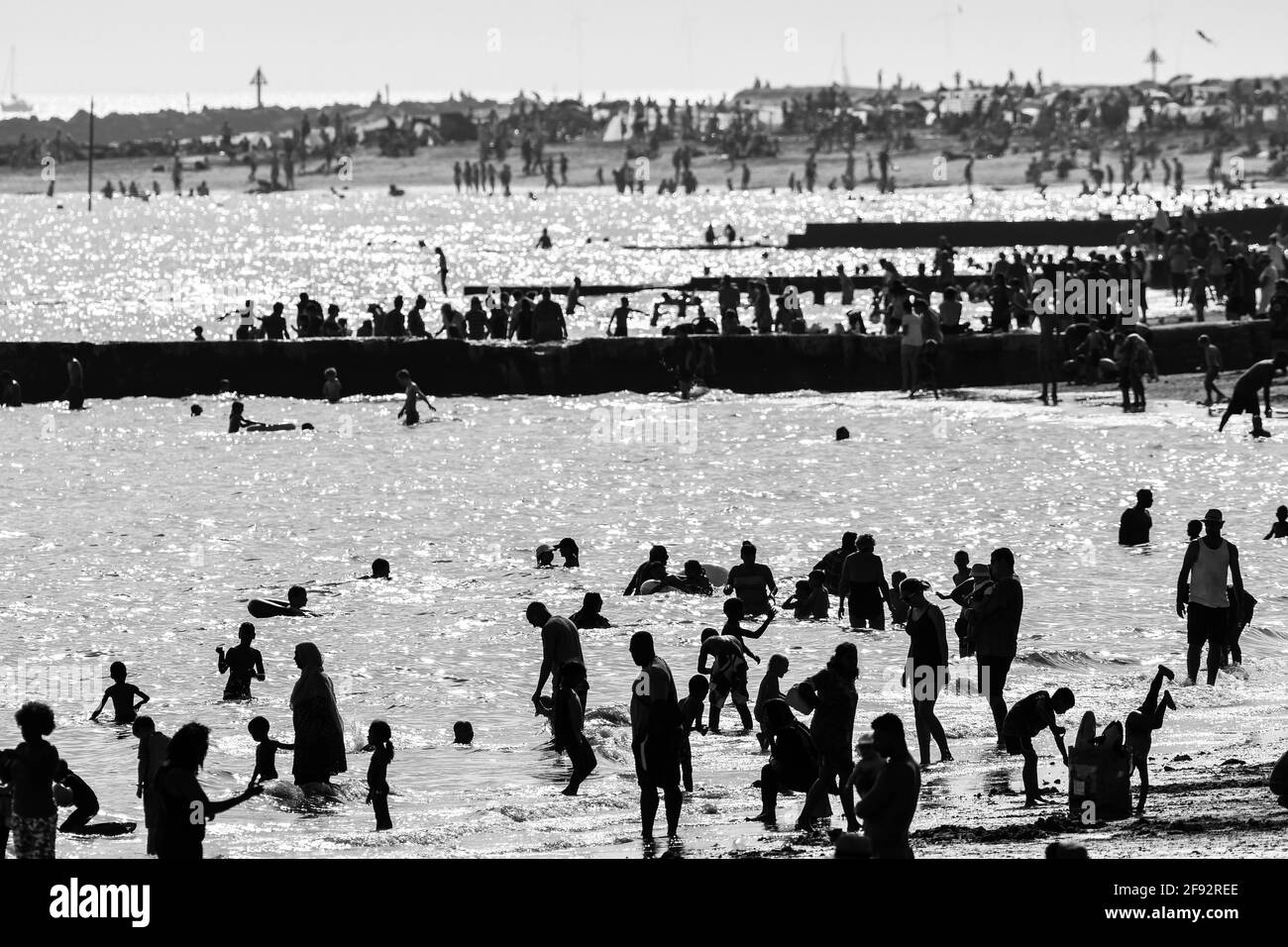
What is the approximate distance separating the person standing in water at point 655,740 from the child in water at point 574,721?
1332mm

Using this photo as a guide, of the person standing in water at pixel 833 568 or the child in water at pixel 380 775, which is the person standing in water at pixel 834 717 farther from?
the person standing in water at pixel 833 568

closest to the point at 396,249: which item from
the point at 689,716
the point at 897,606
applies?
the point at 897,606

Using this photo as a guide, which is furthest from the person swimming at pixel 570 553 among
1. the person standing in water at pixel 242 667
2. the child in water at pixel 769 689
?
the child in water at pixel 769 689

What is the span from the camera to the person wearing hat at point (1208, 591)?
1270cm

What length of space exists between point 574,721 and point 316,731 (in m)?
1.38

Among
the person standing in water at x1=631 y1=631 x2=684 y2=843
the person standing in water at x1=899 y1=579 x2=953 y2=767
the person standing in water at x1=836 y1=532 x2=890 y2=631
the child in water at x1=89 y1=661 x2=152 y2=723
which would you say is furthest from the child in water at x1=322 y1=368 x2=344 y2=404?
the person standing in water at x1=631 y1=631 x2=684 y2=843

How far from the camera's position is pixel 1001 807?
9758mm

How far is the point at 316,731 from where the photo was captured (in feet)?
36.1

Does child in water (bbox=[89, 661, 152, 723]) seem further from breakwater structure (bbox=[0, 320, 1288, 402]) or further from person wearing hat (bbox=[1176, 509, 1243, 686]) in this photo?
breakwater structure (bbox=[0, 320, 1288, 402])

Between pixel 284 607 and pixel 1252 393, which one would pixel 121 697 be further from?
pixel 1252 393

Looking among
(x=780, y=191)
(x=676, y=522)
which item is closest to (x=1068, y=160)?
(x=780, y=191)

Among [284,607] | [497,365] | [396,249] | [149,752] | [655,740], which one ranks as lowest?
[284,607]
